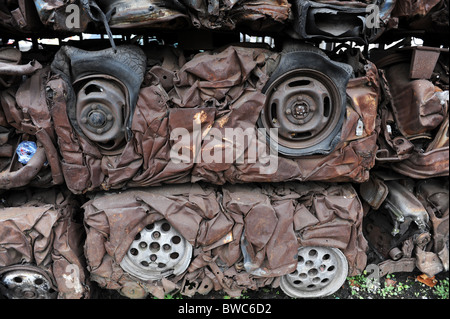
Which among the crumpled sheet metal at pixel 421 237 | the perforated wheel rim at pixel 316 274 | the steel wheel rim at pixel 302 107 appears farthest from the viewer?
the crumpled sheet metal at pixel 421 237

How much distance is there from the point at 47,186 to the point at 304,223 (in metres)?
1.77

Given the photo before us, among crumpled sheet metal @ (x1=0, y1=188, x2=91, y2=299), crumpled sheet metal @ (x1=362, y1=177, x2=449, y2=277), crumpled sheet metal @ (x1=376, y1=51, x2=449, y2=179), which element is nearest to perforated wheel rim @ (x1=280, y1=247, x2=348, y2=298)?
crumpled sheet metal @ (x1=362, y1=177, x2=449, y2=277)

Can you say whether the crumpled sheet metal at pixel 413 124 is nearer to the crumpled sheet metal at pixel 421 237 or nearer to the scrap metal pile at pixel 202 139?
the scrap metal pile at pixel 202 139

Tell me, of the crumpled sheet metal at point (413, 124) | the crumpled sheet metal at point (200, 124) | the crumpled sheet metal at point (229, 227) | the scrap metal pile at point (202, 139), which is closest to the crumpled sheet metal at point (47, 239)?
the scrap metal pile at point (202, 139)

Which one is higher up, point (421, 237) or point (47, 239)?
point (47, 239)

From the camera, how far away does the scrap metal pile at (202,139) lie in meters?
1.62

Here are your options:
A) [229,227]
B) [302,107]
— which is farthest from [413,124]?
[229,227]

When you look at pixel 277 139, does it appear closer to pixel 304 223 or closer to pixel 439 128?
pixel 304 223

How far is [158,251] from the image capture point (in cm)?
185

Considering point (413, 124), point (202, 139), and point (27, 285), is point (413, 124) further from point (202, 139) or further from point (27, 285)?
point (27, 285)

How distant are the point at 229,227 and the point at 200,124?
0.69 m

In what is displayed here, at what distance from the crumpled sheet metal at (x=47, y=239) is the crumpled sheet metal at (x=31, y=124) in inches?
8.5

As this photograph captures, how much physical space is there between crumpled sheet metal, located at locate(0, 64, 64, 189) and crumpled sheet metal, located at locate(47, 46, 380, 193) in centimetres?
7

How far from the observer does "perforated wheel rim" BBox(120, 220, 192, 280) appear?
183 centimetres
